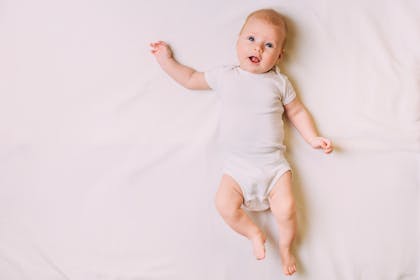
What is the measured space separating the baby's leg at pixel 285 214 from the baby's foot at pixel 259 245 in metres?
0.06

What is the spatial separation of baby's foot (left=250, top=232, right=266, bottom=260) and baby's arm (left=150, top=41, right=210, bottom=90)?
0.43 meters

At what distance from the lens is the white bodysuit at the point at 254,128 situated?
1262mm

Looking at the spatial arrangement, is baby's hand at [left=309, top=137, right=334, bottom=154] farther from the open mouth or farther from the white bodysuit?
the open mouth

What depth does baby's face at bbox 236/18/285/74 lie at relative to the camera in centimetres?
123

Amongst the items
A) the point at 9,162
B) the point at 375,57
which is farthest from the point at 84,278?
the point at 375,57

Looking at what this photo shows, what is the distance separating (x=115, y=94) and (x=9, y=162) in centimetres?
37

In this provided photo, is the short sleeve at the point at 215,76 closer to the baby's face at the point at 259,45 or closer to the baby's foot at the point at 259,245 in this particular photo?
the baby's face at the point at 259,45

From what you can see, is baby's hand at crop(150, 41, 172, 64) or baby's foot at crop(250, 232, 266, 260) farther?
baby's hand at crop(150, 41, 172, 64)

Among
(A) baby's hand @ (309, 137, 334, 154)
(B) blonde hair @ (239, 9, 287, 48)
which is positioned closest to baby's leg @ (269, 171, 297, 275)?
(A) baby's hand @ (309, 137, 334, 154)

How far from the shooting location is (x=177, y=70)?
132cm

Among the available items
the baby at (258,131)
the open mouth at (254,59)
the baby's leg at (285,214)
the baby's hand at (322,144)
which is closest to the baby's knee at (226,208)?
the baby at (258,131)

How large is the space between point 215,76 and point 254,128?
0.59 feet

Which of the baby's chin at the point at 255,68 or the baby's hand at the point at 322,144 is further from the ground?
the baby's chin at the point at 255,68

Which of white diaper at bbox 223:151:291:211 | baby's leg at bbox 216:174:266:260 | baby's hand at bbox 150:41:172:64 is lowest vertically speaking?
baby's leg at bbox 216:174:266:260
